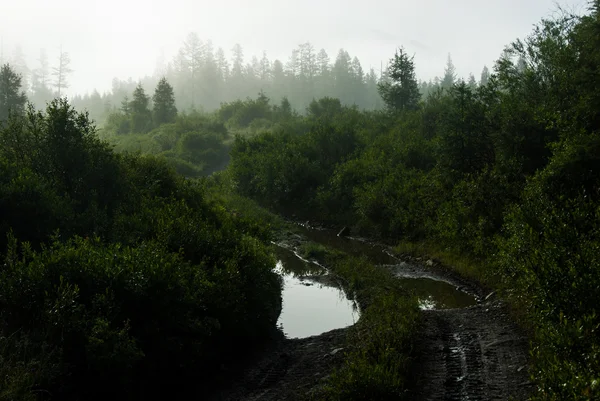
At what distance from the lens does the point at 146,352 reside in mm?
10703

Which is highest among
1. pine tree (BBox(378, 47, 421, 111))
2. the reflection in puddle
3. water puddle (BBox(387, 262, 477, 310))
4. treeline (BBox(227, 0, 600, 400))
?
pine tree (BBox(378, 47, 421, 111))

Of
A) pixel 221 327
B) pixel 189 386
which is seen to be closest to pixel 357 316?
pixel 221 327

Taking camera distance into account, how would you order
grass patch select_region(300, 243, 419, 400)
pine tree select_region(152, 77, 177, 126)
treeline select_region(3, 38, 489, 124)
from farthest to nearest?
1. treeline select_region(3, 38, 489, 124)
2. pine tree select_region(152, 77, 177, 126)
3. grass patch select_region(300, 243, 419, 400)

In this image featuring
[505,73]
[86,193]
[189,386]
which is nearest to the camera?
[189,386]

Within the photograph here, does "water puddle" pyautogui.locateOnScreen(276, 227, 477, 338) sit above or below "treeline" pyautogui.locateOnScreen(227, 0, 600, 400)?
below

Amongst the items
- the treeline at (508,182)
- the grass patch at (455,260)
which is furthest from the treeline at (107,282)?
the grass patch at (455,260)

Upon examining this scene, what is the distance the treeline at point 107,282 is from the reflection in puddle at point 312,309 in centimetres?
70

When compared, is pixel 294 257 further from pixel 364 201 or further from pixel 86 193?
pixel 86 193

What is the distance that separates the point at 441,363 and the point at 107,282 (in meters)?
8.05

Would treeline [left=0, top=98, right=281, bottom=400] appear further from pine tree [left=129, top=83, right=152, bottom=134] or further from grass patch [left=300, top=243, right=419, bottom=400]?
pine tree [left=129, top=83, right=152, bottom=134]

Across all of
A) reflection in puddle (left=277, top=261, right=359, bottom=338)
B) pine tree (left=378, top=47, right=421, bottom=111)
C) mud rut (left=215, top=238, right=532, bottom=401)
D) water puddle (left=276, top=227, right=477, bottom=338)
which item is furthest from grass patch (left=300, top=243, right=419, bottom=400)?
pine tree (left=378, top=47, right=421, bottom=111)

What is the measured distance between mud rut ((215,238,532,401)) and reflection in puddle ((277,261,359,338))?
133cm

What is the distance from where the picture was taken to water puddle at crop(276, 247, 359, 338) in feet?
52.7

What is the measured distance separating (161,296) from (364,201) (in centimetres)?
2271
